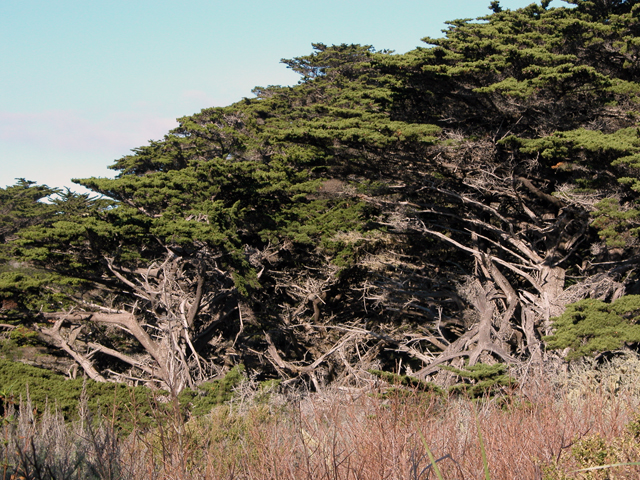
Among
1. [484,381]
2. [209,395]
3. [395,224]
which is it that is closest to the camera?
[484,381]

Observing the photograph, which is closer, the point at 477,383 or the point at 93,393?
the point at 477,383

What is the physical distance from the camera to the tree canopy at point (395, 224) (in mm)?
11227

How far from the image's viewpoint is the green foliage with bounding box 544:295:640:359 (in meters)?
8.57

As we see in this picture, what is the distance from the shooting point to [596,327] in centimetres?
890

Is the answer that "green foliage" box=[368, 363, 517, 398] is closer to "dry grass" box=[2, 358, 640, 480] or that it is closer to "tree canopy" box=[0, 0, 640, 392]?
"tree canopy" box=[0, 0, 640, 392]

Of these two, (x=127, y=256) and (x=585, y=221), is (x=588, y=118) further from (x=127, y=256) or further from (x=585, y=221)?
(x=127, y=256)

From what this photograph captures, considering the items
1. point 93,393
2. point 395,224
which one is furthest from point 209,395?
point 395,224

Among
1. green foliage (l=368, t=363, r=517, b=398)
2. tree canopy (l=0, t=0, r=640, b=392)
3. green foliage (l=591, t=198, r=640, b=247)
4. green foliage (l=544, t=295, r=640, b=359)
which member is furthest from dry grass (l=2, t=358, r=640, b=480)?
green foliage (l=591, t=198, r=640, b=247)

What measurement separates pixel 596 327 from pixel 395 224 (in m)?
6.18

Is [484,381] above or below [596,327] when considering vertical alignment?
below

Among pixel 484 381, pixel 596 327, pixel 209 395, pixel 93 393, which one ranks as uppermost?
pixel 596 327

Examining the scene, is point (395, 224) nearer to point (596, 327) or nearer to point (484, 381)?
point (596, 327)

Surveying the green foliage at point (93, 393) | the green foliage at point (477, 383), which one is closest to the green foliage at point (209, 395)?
the green foliage at point (93, 393)

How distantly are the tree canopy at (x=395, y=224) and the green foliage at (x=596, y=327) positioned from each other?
31cm
